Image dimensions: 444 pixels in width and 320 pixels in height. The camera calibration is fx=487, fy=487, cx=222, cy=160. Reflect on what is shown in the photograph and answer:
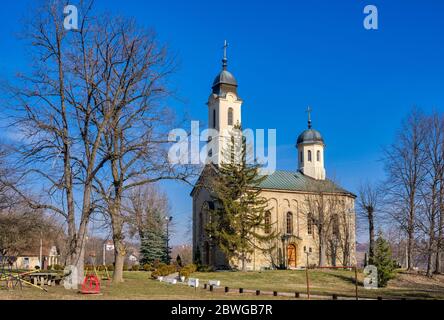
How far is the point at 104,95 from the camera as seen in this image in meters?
23.2

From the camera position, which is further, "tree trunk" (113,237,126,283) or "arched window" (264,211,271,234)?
"arched window" (264,211,271,234)

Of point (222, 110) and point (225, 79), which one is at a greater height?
point (225, 79)

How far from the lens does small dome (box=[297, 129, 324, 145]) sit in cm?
5516

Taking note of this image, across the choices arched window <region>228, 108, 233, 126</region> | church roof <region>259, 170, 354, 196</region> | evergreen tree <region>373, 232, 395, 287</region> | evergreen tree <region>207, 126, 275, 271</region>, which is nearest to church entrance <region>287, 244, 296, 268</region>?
evergreen tree <region>207, 126, 275, 271</region>

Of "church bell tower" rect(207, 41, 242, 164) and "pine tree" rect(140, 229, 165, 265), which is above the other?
"church bell tower" rect(207, 41, 242, 164)

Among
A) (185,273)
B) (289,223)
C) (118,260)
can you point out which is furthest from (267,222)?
(118,260)

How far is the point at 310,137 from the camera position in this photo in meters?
55.4

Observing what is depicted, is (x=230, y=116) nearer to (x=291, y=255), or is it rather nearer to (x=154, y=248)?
(x=291, y=255)

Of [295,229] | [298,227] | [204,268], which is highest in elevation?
[298,227]

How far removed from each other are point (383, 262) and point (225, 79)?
2643cm

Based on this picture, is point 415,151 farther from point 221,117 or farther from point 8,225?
point 8,225

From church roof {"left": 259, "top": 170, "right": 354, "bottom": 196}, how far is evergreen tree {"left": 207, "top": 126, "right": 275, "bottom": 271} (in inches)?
226

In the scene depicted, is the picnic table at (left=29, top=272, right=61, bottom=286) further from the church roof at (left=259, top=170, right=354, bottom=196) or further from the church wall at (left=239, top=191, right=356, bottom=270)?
the church roof at (left=259, top=170, right=354, bottom=196)
